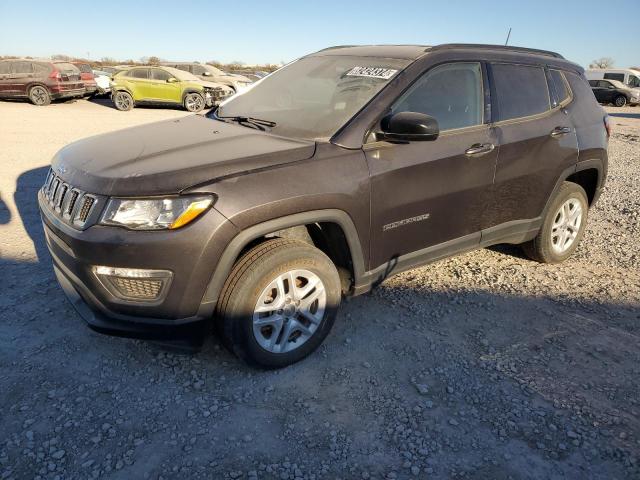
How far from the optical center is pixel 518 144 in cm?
340

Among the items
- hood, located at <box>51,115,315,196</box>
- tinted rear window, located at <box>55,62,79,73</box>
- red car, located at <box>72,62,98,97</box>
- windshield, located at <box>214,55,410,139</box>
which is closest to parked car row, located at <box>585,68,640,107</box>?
red car, located at <box>72,62,98,97</box>

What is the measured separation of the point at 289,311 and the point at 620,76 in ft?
97.4

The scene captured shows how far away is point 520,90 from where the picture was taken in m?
3.52

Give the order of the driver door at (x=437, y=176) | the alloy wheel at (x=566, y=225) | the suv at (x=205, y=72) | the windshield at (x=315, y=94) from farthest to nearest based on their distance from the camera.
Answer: the suv at (x=205, y=72) → the alloy wheel at (x=566, y=225) → the windshield at (x=315, y=94) → the driver door at (x=437, y=176)

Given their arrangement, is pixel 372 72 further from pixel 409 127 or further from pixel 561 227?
pixel 561 227

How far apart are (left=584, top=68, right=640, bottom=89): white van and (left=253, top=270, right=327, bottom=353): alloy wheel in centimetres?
2842

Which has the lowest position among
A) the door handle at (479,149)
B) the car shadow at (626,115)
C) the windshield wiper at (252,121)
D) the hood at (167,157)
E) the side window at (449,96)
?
the hood at (167,157)

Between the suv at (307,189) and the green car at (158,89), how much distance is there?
1304 centimetres

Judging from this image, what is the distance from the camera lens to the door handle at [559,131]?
12.0 feet

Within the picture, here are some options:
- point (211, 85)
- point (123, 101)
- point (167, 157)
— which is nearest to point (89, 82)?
point (123, 101)

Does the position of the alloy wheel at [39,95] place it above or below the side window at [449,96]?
below

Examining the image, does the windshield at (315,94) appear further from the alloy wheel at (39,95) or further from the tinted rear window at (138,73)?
the alloy wheel at (39,95)

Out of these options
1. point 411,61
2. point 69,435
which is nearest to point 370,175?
point 411,61

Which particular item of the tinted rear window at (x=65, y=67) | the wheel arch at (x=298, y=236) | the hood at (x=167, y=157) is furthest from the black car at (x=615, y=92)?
the hood at (x=167, y=157)
